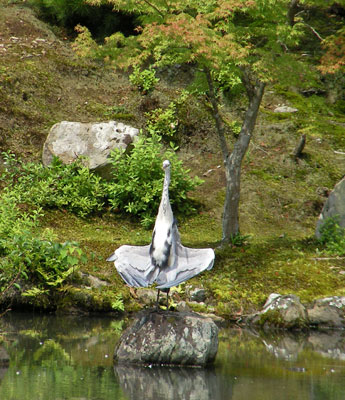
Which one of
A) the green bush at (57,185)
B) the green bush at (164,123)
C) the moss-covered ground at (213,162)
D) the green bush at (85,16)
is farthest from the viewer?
the green bush at (85,16)

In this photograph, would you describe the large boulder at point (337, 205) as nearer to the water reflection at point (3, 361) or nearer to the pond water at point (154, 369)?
the pond water at point (154, 369)

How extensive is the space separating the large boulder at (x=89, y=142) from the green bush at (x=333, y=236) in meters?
4.32

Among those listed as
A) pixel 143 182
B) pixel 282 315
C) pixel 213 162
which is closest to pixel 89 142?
pixel 143 182

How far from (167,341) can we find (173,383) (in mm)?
648

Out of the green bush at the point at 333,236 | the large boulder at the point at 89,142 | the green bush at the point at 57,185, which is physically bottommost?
the green bush at the point at 333,236

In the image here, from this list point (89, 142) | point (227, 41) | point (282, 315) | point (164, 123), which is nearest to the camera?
Result: point (282, 315)

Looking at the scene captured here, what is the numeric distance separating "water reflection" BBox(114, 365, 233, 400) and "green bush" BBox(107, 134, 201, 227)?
5.68 meters

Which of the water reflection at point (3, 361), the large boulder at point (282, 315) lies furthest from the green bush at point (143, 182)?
the water reflection at point (3, 361)

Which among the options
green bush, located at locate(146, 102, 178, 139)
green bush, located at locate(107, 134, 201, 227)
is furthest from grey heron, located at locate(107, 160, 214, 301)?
green bush, located at locate(146, 102, 178, 139)

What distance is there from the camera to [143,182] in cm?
1180

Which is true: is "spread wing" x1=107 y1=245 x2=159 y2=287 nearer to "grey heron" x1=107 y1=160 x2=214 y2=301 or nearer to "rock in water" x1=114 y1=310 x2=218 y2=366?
"grey heron" x1=107 y1=160 x2=214 y2=301

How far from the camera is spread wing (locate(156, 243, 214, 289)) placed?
A: 6099 mm

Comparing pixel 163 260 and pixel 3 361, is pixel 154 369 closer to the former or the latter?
pixel 163 260

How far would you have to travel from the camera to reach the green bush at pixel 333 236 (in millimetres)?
9906
